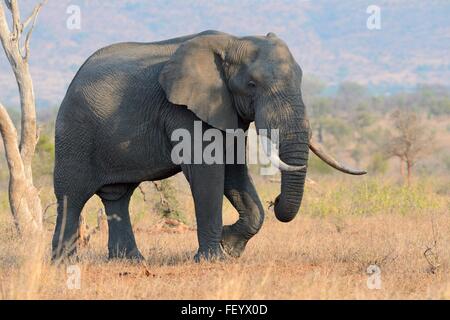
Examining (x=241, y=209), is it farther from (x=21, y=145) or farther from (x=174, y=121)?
(x=21, y=145)

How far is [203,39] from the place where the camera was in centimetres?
1074

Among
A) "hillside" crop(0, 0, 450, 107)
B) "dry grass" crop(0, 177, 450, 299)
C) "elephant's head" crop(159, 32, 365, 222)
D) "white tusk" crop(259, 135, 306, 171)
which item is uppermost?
"hillside" crop(0, 0, 450, 107)

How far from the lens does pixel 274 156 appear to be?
984 cm

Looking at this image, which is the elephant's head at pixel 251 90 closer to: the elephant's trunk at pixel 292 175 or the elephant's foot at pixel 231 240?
the elephant's trunk at pixel 292 175

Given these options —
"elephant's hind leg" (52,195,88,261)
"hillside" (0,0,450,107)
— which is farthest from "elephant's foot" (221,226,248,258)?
"hillside" (0,0,450,107)

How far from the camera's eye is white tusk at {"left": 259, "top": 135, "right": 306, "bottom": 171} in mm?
9750

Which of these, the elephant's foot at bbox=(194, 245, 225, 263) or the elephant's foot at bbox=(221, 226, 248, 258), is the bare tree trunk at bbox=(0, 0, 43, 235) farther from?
the elephant's foot at bbox=(194, 245, 225, 263)

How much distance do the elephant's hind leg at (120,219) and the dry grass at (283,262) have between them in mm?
261

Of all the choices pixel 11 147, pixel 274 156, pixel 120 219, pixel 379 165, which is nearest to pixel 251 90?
pixel 274 156

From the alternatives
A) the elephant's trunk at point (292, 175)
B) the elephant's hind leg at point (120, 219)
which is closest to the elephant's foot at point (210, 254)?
the elephant's trunk at point (292, 175)

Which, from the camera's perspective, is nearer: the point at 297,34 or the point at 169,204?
the point at 169,204

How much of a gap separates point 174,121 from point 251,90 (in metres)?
0.91

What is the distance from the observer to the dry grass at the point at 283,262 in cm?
827

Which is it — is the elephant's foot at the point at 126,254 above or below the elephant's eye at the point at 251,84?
below
